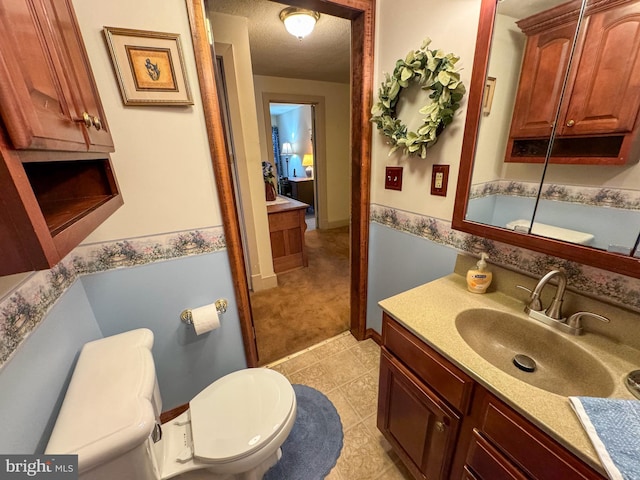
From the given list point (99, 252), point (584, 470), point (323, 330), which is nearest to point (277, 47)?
point (99, 252)

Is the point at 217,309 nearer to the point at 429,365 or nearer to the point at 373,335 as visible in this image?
the point at 429,365

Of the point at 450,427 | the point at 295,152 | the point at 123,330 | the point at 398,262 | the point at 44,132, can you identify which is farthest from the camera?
the point at 295,152

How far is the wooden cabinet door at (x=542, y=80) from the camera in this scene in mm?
791

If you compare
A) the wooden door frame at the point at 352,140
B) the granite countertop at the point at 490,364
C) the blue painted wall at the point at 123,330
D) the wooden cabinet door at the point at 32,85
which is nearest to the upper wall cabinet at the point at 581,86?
the granite countertop at the point at 490,364

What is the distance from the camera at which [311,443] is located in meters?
1.31

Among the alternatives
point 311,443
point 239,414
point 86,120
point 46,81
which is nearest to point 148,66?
point 86,120

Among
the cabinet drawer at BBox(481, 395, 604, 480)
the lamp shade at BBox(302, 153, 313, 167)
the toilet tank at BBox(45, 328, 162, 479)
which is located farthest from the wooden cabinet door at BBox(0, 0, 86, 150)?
the lamp shade at BBox(302, 153, 313, 167)

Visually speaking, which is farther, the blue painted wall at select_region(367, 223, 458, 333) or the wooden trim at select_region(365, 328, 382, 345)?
the wooden trim at select_region(365, 328, 382, 345)

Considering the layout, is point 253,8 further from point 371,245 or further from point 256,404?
point 256,404

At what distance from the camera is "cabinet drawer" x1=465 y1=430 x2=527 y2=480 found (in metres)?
0.67

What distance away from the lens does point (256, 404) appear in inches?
40.8

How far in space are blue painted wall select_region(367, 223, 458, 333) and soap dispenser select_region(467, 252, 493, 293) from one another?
0.58 feet

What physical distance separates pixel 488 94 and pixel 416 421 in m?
1.26

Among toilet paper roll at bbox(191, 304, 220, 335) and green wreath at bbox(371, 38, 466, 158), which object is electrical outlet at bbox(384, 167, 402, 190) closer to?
green wreath at bbox(371, 38, 466, 158)
